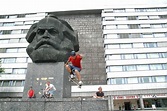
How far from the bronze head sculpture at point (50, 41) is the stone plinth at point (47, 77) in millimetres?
418

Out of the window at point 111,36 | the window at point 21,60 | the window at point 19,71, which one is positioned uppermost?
the window at point 111,36

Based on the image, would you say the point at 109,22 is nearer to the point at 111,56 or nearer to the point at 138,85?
the point at 111,56

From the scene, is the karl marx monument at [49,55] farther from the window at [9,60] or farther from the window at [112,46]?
the window at [9,60]

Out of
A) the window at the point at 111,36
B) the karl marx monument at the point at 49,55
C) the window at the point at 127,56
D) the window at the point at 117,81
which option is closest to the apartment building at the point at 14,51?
the window at the point at 117,81

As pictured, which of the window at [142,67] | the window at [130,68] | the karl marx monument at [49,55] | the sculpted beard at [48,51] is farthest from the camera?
the window at [130,68]

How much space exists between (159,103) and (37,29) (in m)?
33.4

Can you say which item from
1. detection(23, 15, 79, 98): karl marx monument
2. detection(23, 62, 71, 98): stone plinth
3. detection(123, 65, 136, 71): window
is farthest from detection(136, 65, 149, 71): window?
detection(23, 62, 71, 98): stone plinth

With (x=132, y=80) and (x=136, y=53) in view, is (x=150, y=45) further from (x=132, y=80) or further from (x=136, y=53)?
(x=132, y=80)

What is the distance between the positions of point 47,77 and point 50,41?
2000 millimetres

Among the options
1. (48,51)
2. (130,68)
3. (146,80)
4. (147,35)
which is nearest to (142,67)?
(130,68)

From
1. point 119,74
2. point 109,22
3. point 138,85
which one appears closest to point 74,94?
point 119,74

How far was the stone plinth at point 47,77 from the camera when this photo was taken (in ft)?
26.5

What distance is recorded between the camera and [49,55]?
8.84 m

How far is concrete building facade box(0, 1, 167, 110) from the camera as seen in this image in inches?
1347
